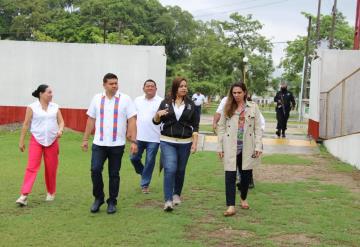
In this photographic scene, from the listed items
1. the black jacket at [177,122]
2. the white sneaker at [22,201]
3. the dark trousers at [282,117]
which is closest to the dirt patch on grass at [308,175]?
the black jacket at [177,122]

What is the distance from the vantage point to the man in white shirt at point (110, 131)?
6973 millimetres

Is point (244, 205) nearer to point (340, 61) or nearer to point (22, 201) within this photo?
point (22, 201)

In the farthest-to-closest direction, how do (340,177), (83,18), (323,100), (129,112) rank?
(83,18) → (323,100) → (340,177) → (129,112)

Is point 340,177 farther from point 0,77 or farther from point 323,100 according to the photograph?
point 0,77

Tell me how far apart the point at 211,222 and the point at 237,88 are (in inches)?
67.9

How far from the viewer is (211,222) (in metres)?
6.69

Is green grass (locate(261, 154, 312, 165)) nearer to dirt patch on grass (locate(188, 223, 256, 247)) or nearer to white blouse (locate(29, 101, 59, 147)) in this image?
white blouse (locate(29, 101, 59, 147))

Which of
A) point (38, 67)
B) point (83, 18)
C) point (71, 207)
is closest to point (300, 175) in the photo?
point (71, 207)

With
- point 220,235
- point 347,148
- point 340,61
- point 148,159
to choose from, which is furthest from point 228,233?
point 340,61

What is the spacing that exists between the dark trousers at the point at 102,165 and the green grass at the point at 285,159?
20.1 ft

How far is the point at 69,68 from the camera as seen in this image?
697 inches

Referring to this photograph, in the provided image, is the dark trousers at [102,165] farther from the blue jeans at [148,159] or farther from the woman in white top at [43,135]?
the blue jeans at [148,159]

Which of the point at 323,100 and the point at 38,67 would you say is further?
the point at 38,67

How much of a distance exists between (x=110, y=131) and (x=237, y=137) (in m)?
1.59
